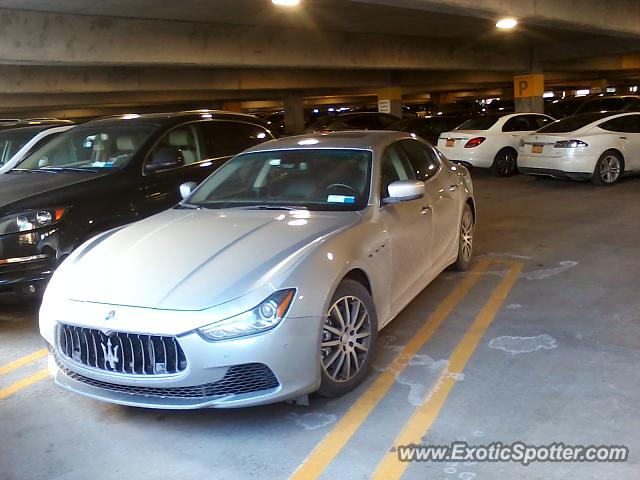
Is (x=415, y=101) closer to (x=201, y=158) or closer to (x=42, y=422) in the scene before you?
(x=201, y=158)

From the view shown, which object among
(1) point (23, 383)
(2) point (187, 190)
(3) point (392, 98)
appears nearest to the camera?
(1) point (23, 383)

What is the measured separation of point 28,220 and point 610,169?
10371mm

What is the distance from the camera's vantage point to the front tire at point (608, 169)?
1172 centimetres

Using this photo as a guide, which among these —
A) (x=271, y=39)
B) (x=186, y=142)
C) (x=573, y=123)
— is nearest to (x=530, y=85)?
(x=271, y=39)

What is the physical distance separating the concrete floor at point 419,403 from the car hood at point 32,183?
1.19m

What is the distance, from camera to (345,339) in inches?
150

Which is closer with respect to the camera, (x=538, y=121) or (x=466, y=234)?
(x=466, y=234)

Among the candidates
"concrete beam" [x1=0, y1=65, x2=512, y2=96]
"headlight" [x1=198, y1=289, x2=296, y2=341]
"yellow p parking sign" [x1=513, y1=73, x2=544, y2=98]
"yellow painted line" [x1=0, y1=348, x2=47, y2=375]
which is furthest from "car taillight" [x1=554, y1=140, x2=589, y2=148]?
"concrete beam" [x1=0, y1=65, x2=512, y2=96]

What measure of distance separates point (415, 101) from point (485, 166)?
149 feet

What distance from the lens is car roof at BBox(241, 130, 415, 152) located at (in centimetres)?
505

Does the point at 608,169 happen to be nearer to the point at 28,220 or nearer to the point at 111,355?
the point at 28,220

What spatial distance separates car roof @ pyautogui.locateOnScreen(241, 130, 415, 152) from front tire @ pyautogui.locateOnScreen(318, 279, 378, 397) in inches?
58.4

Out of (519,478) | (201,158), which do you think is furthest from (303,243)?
(201,158)

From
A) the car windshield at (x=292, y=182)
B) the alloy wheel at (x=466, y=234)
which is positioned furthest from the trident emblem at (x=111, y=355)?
the alloy wheel at (x=466, y=234)
